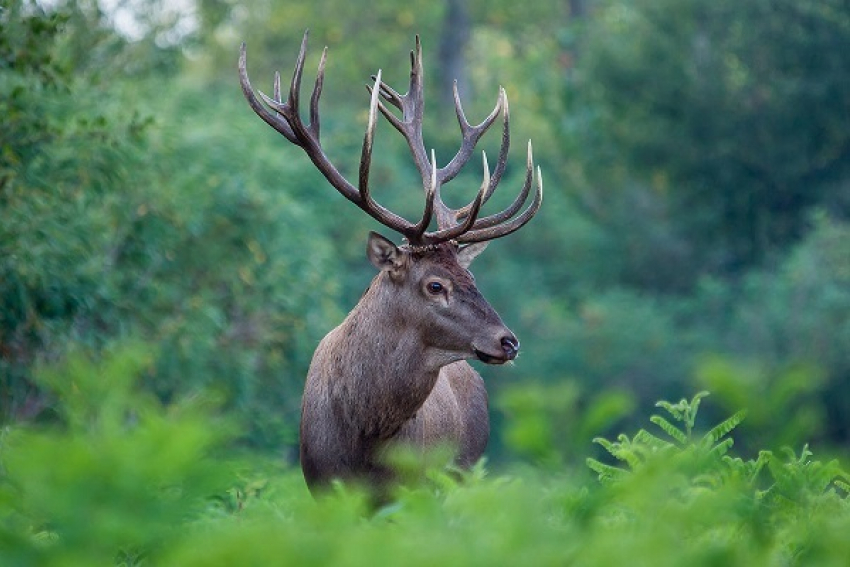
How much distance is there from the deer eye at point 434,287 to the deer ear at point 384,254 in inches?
7.4

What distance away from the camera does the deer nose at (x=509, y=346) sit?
7.59 meters

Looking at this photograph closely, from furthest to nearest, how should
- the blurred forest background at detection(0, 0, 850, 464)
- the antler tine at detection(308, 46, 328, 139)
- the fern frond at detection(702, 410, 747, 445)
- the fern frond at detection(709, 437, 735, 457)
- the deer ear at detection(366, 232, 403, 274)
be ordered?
1. the blurred forest background at detection(0, 0, 850, 464)
2. the antler tine at detection(308, 46, 328, 139)
3. the deer ear at detection(366, 232, 403, 274)
4. the fern frond at detection(709, 437, 735, 457)
5. the fern frond at detection(702, 410, 747, 445)

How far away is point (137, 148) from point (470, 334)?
9820mm

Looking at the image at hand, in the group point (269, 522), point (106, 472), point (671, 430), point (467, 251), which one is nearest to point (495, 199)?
point (467, 251)

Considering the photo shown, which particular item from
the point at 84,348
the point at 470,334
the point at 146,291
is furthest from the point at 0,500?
the point at 146,291

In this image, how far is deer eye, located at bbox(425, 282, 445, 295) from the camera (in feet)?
25.5

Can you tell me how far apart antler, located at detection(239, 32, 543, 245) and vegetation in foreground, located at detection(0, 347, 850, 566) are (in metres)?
3.93

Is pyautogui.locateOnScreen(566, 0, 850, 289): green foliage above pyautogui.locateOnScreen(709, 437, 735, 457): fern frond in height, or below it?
above

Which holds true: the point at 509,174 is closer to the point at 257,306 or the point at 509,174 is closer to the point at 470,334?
the point at 257,306

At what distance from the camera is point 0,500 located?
10.7 ft

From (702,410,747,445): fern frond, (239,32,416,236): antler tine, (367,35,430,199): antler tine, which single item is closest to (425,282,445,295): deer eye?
(239,32,416,236): antler tine

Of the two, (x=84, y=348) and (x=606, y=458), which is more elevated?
(x=606, y=458)

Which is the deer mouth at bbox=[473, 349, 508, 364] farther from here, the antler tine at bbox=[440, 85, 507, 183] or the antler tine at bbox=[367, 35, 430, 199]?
the antler tine at bbox=[367, 35, 430, 199]

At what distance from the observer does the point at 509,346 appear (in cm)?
759
